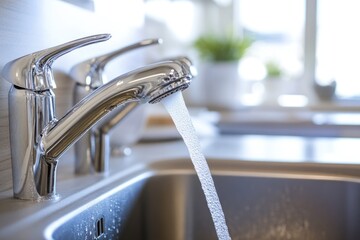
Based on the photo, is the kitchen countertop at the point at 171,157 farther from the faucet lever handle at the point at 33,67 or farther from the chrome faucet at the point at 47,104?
the faucet lever handle at the point at 33,67

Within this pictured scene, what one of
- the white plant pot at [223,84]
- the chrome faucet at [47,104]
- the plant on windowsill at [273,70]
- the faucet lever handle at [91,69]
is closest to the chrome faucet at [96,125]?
the faucet lever handle at [91,69]

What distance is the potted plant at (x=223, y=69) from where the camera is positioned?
2.04 m

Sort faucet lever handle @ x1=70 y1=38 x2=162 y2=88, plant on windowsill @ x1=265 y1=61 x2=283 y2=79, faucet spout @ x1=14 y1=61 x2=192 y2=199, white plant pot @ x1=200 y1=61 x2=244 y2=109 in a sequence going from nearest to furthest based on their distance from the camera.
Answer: faucet spout @ x1=14 y1=61 x2=192 y2=199 → faucet lever handle @ x1=70 y1=38 x2=162 y2=88 → white plant pot @ x1=200 y1=61 x2=244 y2=109 → plant on windowsill @ x1=265 y1=61 x2=283 y2=79

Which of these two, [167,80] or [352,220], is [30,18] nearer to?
[167,80]

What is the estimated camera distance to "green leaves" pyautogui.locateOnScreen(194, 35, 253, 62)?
2.07 metres

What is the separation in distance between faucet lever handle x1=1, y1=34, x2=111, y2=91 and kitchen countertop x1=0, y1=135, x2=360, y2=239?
0.15 meters

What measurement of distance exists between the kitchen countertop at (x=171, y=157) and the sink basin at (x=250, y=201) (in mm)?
22

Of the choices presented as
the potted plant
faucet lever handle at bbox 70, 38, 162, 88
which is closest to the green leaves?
the potted plant

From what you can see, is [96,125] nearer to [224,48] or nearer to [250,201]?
[250,201]

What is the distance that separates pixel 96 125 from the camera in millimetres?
708

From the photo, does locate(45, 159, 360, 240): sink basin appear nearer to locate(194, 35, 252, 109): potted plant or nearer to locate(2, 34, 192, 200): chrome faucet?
locate(2, 34, 192, 200): chrome faucet

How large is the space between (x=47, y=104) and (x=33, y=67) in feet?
0.18

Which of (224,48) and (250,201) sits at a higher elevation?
(224,48)

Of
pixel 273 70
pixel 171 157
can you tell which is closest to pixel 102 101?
pixel 171 157
